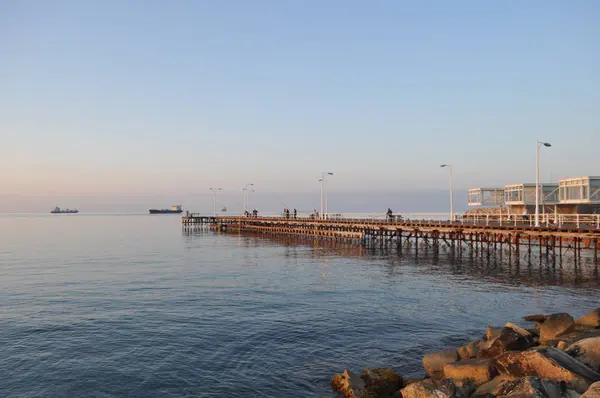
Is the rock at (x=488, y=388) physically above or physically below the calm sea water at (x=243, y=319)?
above

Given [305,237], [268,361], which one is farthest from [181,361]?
[305,237]

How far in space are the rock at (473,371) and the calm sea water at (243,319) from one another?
2.23 metres

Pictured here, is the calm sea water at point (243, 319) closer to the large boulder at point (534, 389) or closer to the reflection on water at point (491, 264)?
the reflection on water at point (491, 264)

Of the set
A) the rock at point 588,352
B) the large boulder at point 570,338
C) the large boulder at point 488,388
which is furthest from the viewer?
the large boulder at point 570,338

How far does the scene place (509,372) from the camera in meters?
A: 11.7

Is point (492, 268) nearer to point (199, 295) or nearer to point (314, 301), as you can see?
point (314, 301)

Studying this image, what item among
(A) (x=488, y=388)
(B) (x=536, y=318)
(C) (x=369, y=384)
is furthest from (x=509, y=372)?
(B) (x=536, y=318)

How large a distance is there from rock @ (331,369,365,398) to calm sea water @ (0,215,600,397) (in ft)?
1.50

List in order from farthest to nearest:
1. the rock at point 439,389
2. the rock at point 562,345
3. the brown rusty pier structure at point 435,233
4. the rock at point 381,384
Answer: the brown rusty pier structure at point 435,233 < the rock at point 562,345 < the rock at point 381,384 < the rock at point 439,389

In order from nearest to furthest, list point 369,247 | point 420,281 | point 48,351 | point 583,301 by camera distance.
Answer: point 48,351 < point 583,301 < point 420,281 < point 369,247

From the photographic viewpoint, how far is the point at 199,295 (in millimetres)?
28359

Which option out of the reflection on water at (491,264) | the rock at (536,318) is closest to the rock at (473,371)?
the rock at (536,318)

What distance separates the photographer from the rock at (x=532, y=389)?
31.9 ft

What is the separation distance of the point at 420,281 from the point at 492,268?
10456mm
